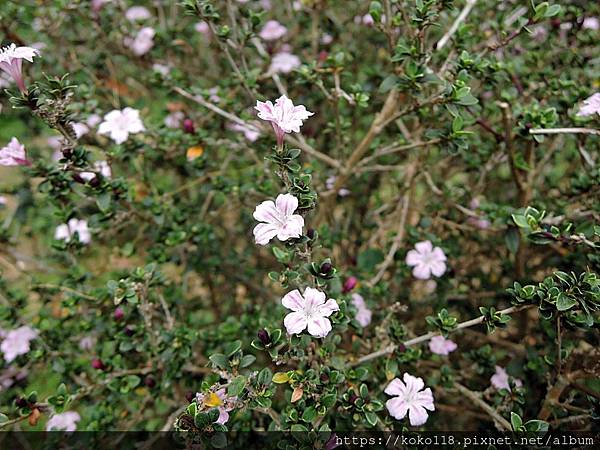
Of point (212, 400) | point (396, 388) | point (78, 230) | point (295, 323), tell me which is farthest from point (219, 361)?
point (78, 230)

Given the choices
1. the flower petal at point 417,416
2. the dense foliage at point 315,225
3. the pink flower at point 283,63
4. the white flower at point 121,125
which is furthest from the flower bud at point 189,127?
the flower petal at point 417,416

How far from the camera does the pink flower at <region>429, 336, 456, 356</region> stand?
1.55 metres

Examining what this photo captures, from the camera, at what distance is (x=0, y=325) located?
66.5 inches

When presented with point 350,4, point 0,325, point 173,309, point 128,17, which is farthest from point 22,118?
point 350,4

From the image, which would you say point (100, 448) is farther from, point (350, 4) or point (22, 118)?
point (350, 4)

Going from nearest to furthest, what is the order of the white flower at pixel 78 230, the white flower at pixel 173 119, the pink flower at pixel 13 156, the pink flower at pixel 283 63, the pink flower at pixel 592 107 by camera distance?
1. the pink flower at pixel 592 107
2. the pink flower at pixel 13 156
3. the pink flower at pixel 283 63
4. the white flower at pixel 78 230
5. the white flower at pixel 173 119

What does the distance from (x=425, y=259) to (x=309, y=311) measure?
631mm

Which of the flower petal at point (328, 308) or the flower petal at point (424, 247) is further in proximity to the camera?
the flower petal at point (424, 247)

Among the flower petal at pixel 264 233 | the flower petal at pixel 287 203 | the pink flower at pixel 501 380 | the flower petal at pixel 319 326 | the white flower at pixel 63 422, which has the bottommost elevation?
the white flower at pixel 63 422

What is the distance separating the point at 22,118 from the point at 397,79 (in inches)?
72.3

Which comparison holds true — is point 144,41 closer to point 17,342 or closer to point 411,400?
point 17,342

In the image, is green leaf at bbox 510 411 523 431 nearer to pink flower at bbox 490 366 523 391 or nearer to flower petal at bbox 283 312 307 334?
pink flower at bbox 490 366 523 391

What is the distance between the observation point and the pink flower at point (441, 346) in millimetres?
1547

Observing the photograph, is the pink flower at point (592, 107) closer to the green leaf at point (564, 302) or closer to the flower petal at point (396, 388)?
the green leaf at point (564, 302)
